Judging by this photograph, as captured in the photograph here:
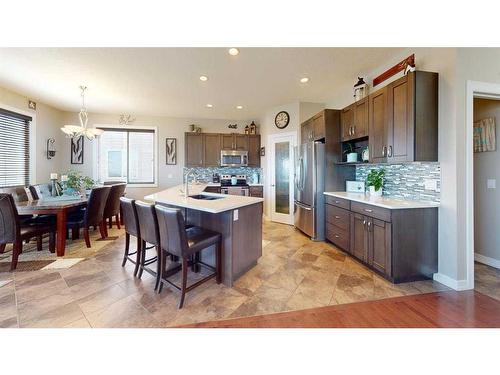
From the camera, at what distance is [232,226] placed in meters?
2.37

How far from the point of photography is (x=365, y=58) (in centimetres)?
305

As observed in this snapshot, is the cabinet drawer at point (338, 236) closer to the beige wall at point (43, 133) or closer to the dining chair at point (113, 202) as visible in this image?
the dining chair at point (113, 202)

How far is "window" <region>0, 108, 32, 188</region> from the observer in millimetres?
4211

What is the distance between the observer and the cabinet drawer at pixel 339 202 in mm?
3152

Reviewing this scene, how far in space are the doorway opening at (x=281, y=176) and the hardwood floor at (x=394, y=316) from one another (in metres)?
3.22

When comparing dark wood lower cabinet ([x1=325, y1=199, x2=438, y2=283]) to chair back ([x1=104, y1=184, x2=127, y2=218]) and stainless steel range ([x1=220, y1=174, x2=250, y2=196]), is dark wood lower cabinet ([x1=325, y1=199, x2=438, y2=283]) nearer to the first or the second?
stainless steel range ([x1=220, y1=174, x2=250, y2=196])

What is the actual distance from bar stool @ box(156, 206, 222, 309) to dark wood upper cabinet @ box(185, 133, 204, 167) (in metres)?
4.06

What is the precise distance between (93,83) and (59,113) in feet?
8.53

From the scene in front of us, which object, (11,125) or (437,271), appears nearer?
(437,271)

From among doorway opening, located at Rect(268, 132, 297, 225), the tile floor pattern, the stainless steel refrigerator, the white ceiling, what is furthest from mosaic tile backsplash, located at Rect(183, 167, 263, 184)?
the tile floor pattern

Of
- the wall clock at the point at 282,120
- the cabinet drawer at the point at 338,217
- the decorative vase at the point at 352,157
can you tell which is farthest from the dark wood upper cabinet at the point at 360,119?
the wall clock at the point at 282,120

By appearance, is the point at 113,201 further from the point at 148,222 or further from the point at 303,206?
the point at 303,206
